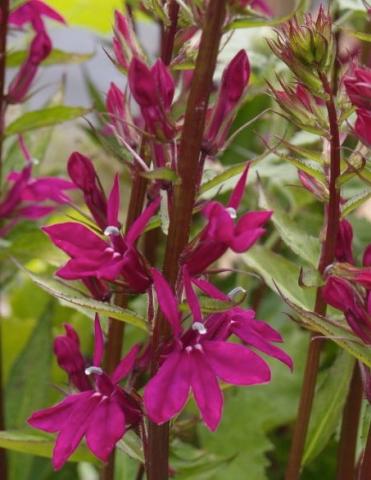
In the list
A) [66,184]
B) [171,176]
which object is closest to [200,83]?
[171,176]

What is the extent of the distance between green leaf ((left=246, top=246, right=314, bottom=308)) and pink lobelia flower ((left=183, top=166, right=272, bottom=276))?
14 cm

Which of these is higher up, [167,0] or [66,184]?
[167,0]

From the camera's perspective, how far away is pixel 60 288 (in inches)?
18.3

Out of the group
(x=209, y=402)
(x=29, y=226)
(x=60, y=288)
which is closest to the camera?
(x=209, y=402)

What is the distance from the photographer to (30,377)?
0.73 m

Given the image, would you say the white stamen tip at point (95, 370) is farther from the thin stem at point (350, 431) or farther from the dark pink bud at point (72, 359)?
the thin stem at point (350, 431)

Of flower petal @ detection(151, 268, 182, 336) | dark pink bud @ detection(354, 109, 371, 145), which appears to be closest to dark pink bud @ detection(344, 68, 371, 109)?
dark pink bud @ detection(354, 109, 371, 145)

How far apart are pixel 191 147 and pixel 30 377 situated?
406 millimetres

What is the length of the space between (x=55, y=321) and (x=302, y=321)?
53 centimetres

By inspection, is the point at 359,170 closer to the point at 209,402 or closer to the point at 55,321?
the point at 209,402

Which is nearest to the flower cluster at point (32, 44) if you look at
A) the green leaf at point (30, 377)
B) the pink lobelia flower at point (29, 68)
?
the pink lobelia flower at point (29, 68)

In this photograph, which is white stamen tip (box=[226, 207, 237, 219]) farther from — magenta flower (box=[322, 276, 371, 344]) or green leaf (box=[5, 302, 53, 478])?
green leaf (box=[5, 302, 53, 478])

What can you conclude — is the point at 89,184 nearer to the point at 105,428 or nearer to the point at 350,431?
the point at 105,428

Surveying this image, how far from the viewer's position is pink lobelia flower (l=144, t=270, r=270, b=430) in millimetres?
356
